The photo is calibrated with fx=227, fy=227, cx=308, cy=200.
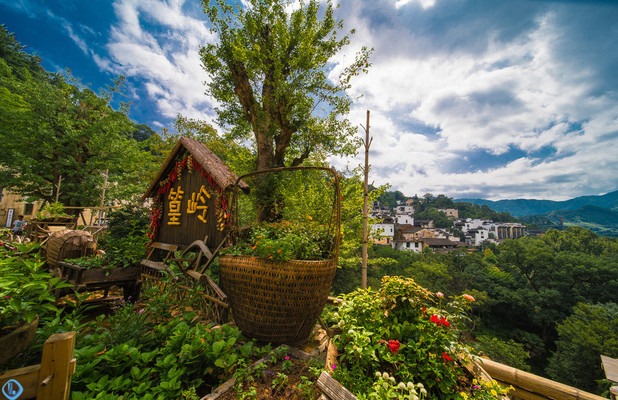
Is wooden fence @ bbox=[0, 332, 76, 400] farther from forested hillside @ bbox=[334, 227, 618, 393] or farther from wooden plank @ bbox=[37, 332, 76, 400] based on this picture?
forested hillside @ bbox=[334, 227, 618, 393]


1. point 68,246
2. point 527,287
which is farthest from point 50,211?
point 527,287

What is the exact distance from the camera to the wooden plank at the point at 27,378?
103 centimetres

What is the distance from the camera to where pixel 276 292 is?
2.47 metres

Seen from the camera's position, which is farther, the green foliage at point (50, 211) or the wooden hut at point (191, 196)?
the green foliage at point (50, 211)

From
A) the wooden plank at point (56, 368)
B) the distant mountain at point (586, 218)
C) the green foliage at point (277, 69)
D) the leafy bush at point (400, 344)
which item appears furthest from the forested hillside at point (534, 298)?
the distant mountain at point (586, 218)

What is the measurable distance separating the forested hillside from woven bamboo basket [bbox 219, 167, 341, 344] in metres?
20.3

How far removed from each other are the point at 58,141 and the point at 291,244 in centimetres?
1744

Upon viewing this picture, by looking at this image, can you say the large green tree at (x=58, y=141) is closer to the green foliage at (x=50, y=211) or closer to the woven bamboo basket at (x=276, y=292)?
the green foliage at (x=50, y=211)

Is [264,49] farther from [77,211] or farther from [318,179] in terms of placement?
[77,211]

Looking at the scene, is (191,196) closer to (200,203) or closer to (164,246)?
(200,203)

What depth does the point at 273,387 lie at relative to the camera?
6.57ft

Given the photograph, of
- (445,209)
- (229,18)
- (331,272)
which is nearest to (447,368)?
(331,272)

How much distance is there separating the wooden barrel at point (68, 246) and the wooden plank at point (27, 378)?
518 cm

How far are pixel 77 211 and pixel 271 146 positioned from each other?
1486 centimetres
